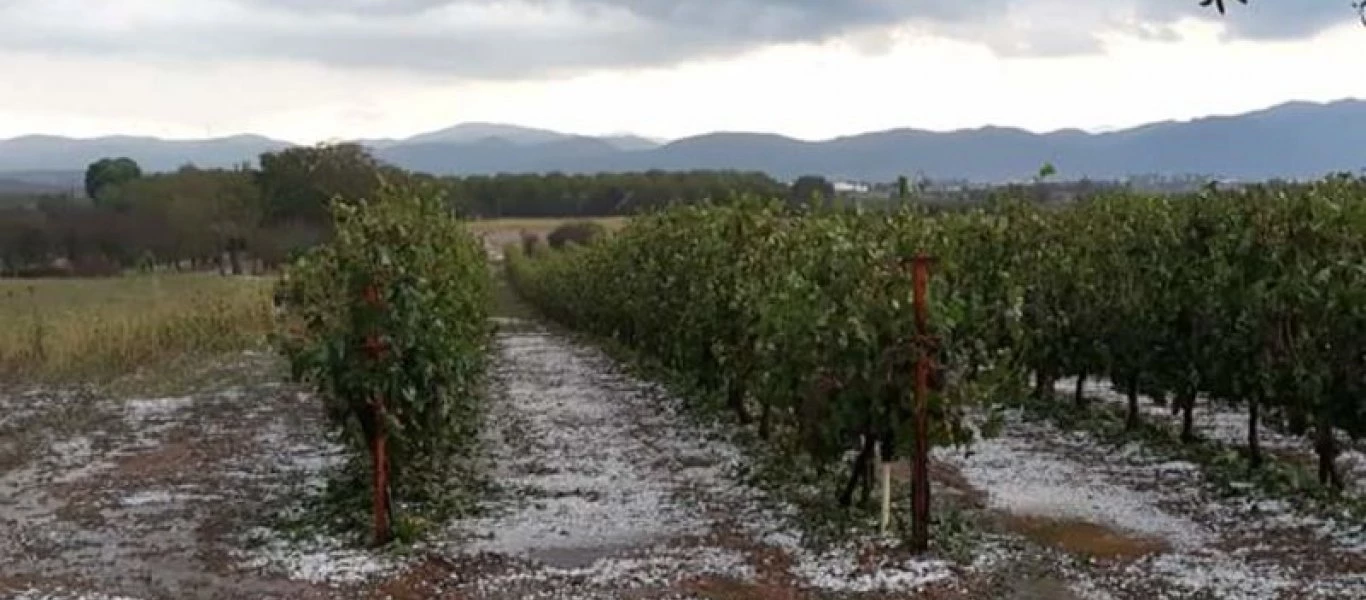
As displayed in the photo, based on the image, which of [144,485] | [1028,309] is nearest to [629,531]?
[144,485]

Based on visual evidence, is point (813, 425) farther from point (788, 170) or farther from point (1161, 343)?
point (788, 170)

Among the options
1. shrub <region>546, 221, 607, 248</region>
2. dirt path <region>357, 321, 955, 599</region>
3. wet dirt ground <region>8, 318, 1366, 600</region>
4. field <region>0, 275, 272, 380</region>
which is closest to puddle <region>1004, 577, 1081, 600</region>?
wet dirt ground <region>8, 318, 1366, 600</region>

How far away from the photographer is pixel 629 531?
1134 centimetres

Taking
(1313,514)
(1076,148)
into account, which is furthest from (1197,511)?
(1076,148)

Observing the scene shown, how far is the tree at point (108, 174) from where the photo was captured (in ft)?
281

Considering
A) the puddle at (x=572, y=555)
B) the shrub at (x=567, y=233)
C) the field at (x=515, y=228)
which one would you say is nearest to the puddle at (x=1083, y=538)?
the puddle at (x=572, y=555)

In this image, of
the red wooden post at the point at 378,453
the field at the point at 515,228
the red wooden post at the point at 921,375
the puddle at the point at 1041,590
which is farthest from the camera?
the field at the point at 515,228

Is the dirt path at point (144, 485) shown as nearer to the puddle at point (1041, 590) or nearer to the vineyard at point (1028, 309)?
the vineyard at point (1028, 309)

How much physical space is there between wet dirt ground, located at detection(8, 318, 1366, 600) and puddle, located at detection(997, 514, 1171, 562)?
27 mm

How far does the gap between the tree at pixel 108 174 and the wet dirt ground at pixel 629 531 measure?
71465mm

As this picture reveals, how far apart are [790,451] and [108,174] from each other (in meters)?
85.9

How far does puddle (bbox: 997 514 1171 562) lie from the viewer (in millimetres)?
10484

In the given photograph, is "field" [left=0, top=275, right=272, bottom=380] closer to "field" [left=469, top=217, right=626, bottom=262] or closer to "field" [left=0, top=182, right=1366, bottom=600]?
"field" [left=0, top=182, right=1366, bottom=600]

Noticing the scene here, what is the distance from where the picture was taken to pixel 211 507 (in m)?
12.8
